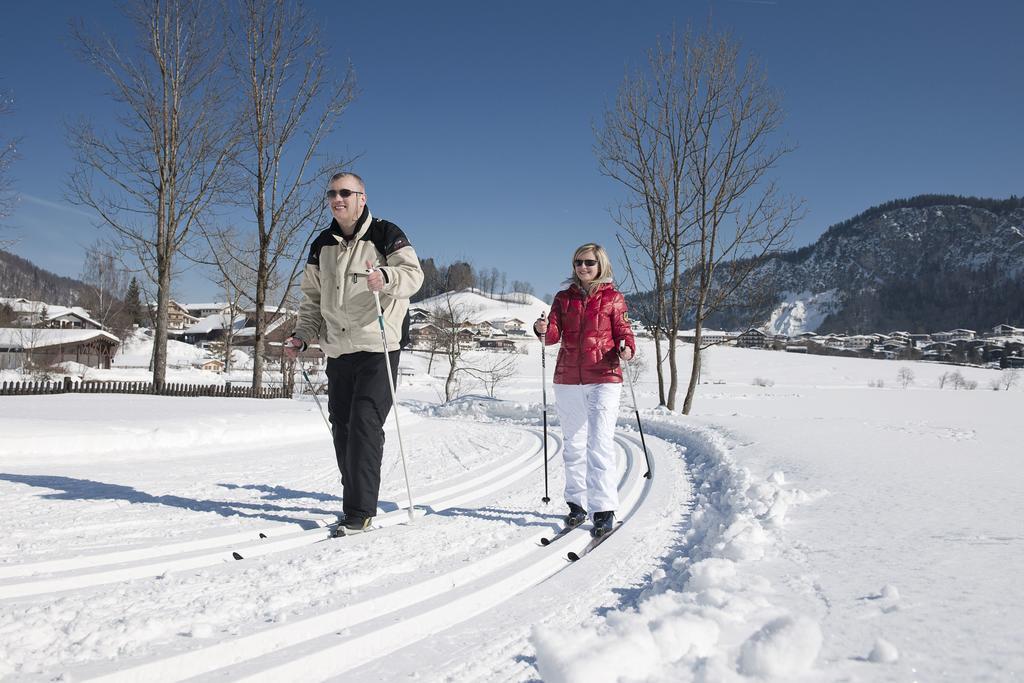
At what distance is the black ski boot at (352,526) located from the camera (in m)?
3.47

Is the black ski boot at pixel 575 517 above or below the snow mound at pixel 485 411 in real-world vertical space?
above

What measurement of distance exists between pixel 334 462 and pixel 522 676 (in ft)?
16.7

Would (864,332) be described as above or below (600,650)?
above

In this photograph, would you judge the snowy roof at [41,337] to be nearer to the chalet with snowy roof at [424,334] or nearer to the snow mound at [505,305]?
the chalet with snowy roof at [424,334]

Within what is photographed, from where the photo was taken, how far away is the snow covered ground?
183cm

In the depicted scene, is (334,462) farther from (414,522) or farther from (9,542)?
(9,542)

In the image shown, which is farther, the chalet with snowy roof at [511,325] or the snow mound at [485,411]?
the chalet with snowy roof at [511,325]

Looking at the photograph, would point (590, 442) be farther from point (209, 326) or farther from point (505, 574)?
point (209, 326)

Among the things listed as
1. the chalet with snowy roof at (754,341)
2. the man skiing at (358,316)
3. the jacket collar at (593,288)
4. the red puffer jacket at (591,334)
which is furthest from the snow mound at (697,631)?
the chalet with snowy roof at (754,341)

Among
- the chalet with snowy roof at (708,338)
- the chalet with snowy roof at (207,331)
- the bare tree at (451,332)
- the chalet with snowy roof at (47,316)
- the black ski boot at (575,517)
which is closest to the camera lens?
the black ski boot at (575,517)

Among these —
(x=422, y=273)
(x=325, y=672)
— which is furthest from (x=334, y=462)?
(x=325, y=672)

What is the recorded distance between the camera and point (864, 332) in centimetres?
17338

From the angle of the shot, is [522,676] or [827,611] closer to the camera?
[522,676]

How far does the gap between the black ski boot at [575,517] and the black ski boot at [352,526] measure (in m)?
1.30
